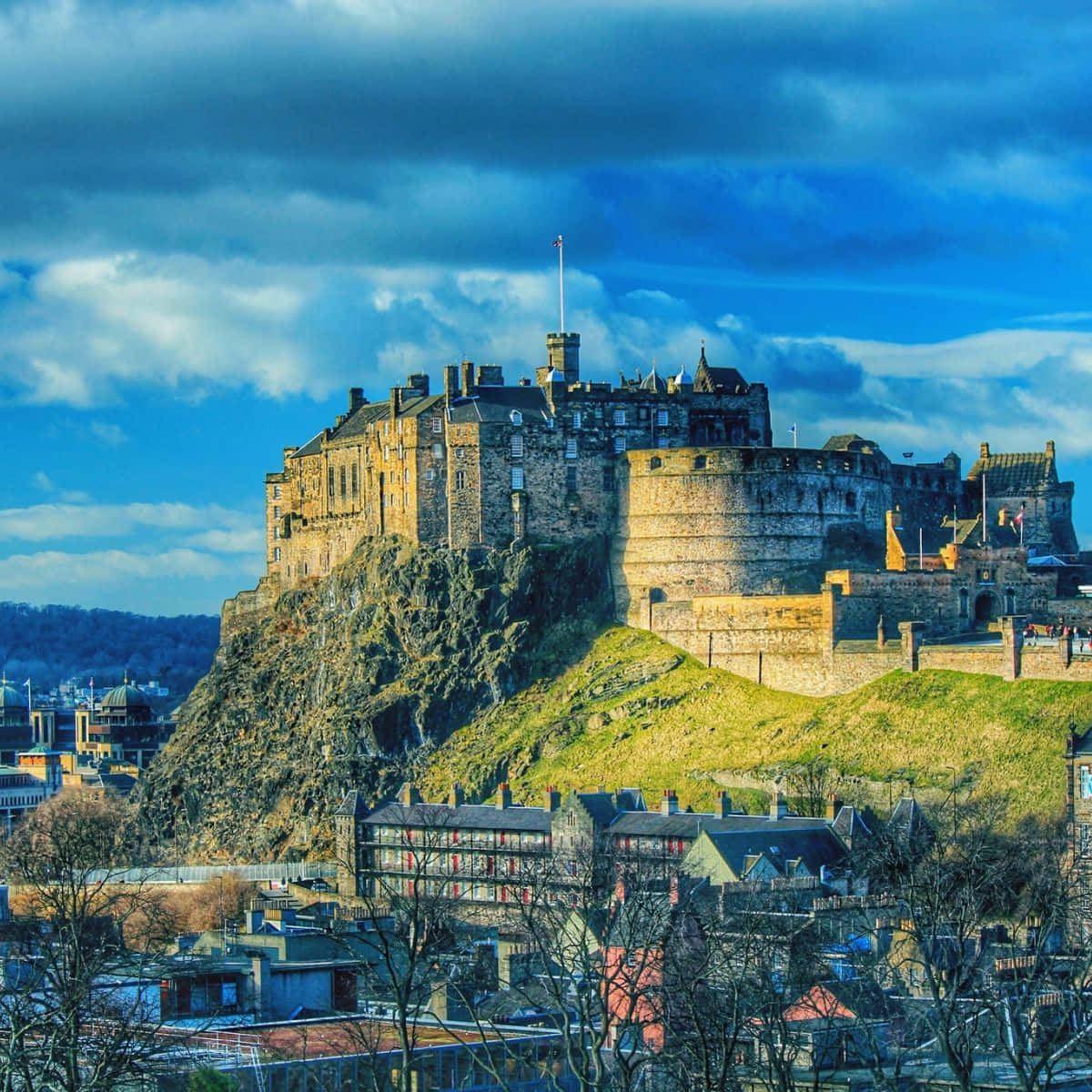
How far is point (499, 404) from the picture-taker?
135m

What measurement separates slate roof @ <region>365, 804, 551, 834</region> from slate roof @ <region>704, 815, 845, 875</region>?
39.7 feet

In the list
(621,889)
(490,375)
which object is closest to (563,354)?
(490,375)

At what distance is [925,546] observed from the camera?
128 m

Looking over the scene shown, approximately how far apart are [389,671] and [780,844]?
116 feet

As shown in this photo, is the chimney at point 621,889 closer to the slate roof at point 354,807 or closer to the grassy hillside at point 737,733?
the grassy hillside at point 737,733

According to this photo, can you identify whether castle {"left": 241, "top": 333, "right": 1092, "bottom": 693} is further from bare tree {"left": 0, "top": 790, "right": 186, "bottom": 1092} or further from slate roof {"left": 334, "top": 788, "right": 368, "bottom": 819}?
bare tree {"left": 0, "top": 790, "right": 186, "bottom": 1092}

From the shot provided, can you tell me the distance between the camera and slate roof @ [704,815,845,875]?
100 metres

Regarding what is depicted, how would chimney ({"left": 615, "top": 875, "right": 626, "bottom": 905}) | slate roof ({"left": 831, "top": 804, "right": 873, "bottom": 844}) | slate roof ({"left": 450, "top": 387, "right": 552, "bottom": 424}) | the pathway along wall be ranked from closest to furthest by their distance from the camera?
1. chimney ({"left": 615, "top": 875, "right": 626, "bottom": 905})
2. slate roof ({"left": 831, "top": 804, "right": 873, "bottom": 844})
3. the pathway along wall
4. slate roof ({"left": 450, "top": 387, "right": 552, "bottom": 424})

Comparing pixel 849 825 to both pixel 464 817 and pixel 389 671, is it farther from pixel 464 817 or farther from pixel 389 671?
pixel 389 671

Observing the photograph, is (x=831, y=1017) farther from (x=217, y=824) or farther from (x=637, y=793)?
(x=217, y=824)

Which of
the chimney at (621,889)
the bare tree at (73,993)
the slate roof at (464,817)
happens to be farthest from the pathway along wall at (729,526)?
the chimney at (621,889)

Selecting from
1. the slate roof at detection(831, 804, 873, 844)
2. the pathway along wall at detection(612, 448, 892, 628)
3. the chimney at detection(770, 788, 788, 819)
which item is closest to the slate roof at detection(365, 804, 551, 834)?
the chimney at detection(770, 788, 788, 819)

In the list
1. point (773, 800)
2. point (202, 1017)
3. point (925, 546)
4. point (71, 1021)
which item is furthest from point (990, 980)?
point (925, 546)

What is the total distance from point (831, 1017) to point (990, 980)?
9196 millimetres
